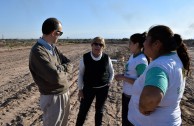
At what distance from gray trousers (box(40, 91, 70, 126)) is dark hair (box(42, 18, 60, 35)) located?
781 millimetres

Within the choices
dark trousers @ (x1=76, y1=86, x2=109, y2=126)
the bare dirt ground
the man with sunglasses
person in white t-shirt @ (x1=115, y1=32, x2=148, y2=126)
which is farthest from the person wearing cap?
the bare dirt ground

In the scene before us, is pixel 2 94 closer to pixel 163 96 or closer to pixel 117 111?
pixel 117 111

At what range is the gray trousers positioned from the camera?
3.75 m

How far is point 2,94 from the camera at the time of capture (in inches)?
376

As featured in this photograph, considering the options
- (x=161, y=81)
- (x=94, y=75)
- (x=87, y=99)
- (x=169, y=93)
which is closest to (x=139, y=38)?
(x=94, y=75)

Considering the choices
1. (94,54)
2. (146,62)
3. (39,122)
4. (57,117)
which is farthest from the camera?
(39,122)

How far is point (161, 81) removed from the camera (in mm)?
2174

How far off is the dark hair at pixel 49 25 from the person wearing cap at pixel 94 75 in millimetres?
1560

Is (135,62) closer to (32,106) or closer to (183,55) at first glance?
(183,55)

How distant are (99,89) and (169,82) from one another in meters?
3.18

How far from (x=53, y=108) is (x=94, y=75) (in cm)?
162

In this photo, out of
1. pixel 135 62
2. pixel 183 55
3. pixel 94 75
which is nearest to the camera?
pixel 183 55

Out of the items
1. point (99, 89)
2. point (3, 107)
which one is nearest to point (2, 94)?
point (3, 107)

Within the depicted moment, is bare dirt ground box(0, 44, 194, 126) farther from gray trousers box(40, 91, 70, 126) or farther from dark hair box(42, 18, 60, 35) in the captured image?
dark hair box(42, 18, 60, 35)
